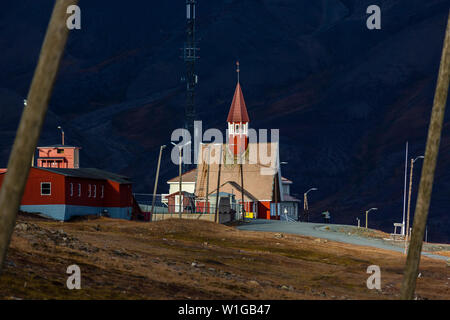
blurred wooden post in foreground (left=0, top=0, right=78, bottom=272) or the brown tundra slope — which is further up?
blurred wooden post in foreground (left=0, top=0, right=78, bottom=272)

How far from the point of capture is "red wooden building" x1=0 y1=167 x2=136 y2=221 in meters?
71.5

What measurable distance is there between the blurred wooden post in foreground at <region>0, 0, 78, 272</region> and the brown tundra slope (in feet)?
26.7

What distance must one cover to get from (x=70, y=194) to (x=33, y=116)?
61.2 metres

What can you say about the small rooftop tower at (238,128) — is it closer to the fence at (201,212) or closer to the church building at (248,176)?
the church building at (248,176)

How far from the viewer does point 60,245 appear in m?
34.6

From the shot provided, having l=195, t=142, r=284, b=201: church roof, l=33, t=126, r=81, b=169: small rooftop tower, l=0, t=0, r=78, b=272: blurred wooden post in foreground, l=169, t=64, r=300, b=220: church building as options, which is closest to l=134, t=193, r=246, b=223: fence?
l=195, t=142, r=284, b=201: church roof

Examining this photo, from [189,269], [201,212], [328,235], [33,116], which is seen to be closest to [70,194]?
[201,212]

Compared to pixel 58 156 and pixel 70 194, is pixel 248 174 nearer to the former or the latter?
pixel 58 156

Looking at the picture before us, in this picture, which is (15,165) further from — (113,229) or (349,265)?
(113,229)

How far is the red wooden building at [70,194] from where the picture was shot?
7150 cm

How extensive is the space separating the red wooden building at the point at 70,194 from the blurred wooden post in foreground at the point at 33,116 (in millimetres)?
58663

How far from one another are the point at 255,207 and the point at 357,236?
112 ft

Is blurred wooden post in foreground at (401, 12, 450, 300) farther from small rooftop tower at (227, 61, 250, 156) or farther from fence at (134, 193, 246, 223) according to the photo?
small rooftop tower at (227, 61, 250, 156)

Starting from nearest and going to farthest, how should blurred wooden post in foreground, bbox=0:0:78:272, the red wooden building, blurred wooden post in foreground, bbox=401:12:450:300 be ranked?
blurred wooden post in foreground, bbox=0:0:78:272, blurred wooden post in foreground, bbox=401:12:450:300, the red wooden building
